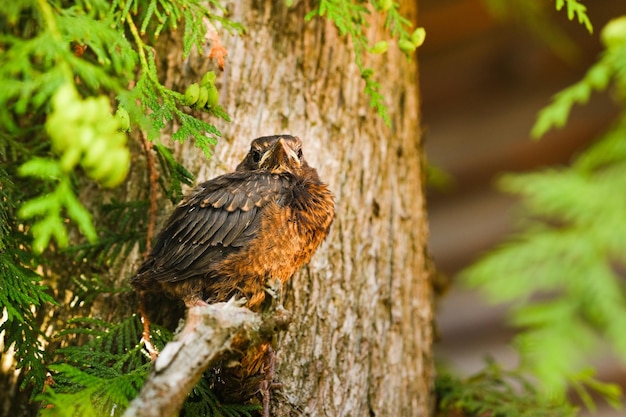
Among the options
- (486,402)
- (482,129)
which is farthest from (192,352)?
→ (482,129)

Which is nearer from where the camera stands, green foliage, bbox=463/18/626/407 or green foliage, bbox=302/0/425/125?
green foliage, bbox=302/0/425/125

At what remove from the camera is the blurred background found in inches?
203

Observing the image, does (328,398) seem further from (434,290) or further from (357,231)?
(434,290)

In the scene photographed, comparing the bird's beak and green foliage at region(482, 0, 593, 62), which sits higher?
green foliage at region(482, 0, 593, 62)

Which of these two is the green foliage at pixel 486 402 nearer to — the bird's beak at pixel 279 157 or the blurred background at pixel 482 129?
the bird's beak at pixel 279 157

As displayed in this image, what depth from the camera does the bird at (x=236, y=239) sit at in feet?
7.13

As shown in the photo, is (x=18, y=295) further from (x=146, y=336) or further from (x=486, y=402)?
(x=486, y=402)

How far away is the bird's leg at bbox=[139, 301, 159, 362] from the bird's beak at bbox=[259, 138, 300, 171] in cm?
60

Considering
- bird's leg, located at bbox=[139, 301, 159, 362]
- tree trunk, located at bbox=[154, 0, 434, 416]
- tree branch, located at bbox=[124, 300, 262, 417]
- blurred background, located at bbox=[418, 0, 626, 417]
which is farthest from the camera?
blurred background, located at bbox=[418, 0, 626, 417]

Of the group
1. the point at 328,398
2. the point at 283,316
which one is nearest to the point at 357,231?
the point at 328,398

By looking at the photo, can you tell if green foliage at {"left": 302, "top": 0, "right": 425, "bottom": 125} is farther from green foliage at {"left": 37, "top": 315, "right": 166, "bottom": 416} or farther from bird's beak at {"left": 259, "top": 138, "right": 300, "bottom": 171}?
green foliage at {"left": 37, "top": 315, "right": 166, "bottom": 416}

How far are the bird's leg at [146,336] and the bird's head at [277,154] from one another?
58 centimetres

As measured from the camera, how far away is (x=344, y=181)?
2635 mm

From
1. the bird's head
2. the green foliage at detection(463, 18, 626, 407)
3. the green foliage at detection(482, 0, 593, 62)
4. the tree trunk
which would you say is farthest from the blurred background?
the bird's head
